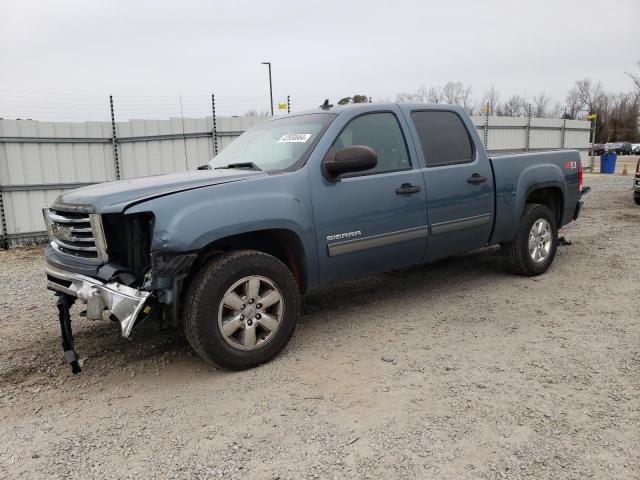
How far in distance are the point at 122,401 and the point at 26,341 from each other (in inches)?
65.2

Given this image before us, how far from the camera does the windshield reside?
13.3 ft

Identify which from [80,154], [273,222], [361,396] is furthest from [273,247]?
[80,154]

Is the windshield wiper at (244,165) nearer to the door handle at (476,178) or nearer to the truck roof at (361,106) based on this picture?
the truck roof at (361,106)

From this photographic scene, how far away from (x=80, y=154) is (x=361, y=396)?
8.68m

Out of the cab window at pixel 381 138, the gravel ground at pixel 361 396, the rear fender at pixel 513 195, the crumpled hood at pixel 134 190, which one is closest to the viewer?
the gravel ground at pixel 361 396

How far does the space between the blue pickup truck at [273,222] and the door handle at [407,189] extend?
13 mm

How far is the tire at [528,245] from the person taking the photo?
5.50 meters

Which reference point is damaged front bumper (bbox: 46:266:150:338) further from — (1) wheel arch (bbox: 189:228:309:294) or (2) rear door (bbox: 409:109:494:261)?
(2) rear door (bbox: 409:109:494:261)

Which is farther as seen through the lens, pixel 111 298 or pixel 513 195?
pixel 513 195

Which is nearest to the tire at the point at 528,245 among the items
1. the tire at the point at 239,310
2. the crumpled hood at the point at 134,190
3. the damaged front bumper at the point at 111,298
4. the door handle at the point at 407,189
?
the door handle at the point at 407,189

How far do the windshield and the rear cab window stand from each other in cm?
100

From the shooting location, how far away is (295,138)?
423 centimetres

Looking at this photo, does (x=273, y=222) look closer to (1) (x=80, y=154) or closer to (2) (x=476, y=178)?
(2) (x=476, y=178)

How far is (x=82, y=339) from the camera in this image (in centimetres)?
430
